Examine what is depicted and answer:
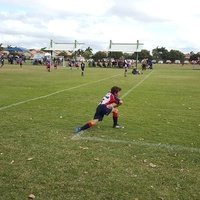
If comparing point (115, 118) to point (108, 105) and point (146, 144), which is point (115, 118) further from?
point (146, 144)

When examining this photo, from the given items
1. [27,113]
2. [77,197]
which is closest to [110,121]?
[27,113]

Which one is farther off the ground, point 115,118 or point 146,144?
point 115,118

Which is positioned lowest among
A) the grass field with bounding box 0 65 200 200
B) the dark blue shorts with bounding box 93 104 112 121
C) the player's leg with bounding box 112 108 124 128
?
the grass field with bounding box 0 65 200 200

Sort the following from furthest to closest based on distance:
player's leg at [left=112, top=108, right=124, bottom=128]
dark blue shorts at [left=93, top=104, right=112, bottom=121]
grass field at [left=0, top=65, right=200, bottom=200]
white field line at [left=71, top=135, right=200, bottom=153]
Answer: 1. player's leg at [left=112, top=108, right=124, bottom=128]
2. dark blue shorts at [left=93, top=104, right=112, bottom=121]
3. white field line at [left=71, top=135, right=200, bottom=153]
4. grass field at [left=0, top=65, right=200, bottom=200]

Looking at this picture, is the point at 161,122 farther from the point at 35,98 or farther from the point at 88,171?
the point at 35,98

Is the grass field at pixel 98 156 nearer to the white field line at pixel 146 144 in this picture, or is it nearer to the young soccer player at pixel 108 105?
the white field line at pixel 146 144

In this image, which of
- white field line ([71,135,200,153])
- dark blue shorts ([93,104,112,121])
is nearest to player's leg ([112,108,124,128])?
dark blue shorts ([93,104,112,121])

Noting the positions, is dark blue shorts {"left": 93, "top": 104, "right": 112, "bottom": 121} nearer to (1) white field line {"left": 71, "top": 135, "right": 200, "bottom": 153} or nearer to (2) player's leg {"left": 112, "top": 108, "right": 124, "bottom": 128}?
(2) player's leg {"left": 112, "top": 108, "right": 124, "bottom": 128}

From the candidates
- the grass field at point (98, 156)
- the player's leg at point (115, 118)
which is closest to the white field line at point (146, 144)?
the grass field at point (98, 156)

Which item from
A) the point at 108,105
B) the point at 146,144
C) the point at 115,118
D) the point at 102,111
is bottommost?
the point at 146,144

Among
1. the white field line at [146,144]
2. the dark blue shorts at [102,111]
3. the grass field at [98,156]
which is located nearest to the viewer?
the grass field at [98,156]

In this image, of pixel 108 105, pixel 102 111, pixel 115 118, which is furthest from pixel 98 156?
pixel 115 118

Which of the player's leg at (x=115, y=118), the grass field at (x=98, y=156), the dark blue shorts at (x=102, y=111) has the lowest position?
the grass field at (x=98, y=156)

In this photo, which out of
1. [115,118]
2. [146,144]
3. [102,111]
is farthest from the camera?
[115,118]
